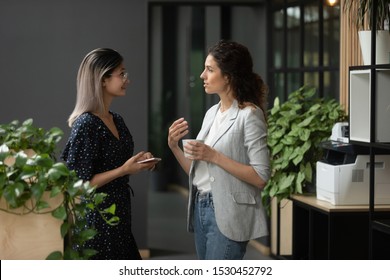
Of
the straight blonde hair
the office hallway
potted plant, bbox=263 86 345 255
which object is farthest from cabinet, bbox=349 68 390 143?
the office hallway

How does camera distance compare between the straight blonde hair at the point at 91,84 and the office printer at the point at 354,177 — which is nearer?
the straight blonde hair at the point at 91,84

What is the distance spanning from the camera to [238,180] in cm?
319

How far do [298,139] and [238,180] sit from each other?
9.30 feet

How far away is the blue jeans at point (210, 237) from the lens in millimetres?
3162

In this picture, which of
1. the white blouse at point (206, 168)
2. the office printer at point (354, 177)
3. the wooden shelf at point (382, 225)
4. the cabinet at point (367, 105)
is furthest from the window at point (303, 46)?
the white blouse at point (206, 168)

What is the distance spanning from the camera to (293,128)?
236 inches

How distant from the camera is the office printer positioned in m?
4.81

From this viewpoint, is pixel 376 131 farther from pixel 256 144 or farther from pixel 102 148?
Result: pixel 102 148

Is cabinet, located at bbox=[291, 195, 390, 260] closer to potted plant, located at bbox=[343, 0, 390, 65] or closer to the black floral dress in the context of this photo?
potted plant, located at bbox=[343, 0, 390, 65]

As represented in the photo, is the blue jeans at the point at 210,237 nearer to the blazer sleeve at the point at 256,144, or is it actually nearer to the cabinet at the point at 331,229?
the blazer sleeve at the point at 256,144

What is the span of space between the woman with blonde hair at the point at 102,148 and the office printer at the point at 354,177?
1.92m
